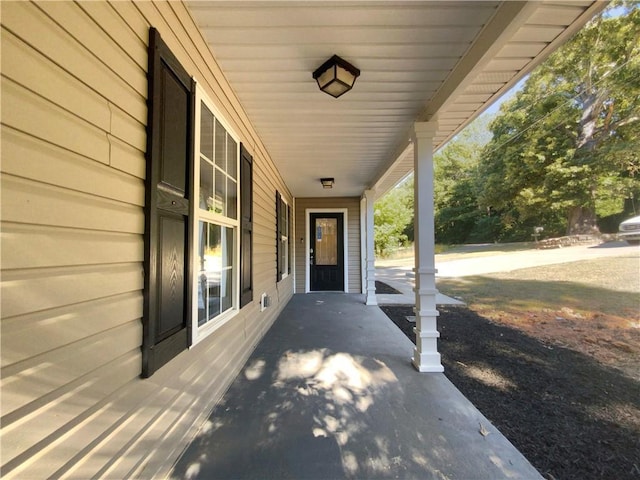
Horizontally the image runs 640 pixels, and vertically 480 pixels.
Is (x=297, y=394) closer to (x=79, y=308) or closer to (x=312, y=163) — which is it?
(x=79, y=308)

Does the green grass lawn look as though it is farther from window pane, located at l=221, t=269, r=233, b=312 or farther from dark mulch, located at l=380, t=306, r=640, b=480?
window pane, located at l=221, t=269, r=233, b=312

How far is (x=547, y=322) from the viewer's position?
4387 mm

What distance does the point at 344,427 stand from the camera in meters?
1.77

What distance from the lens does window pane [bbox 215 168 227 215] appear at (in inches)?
86.6

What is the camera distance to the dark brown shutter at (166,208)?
1.25 m

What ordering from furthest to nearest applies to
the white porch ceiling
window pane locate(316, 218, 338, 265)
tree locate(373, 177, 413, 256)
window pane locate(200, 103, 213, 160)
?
1. tree locate(373, 177, 413, 256)
2. window pane locate(316, 218, 338, 265)
3. window pane locate(200, 103, 213, 160)
4. the white porch ceiling

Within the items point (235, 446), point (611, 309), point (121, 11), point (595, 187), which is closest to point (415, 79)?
point (121, 11)

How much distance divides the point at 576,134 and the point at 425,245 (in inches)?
562

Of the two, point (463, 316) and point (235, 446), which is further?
point (463, 316)

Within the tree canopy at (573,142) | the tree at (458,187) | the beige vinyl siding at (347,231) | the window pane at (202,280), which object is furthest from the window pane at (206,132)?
the tree at (458,187)

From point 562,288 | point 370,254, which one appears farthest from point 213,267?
point 562,288

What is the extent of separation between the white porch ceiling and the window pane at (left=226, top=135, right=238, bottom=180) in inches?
16.3

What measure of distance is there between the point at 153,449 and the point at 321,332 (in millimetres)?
2591

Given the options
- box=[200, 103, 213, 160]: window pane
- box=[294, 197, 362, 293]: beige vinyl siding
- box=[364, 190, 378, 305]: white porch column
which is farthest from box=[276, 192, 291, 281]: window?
box=[200, 103, 213, 160]: window pane
